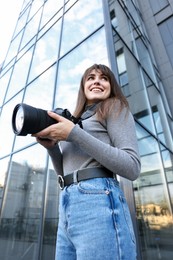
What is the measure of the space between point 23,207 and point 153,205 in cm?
209

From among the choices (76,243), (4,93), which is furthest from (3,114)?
(76,243)

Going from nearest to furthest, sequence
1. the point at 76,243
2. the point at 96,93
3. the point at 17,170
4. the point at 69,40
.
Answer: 1. the point at 76,243
2. the point at 96,93
3. the point at 17,170
4. the point at 69,40

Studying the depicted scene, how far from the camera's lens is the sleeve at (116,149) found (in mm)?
805

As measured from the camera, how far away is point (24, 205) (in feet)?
10.8

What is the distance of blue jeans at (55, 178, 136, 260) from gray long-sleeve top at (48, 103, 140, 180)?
4.0 inches

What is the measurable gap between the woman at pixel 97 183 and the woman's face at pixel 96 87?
0.11 metres

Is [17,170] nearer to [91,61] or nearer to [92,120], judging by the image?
[91,61]

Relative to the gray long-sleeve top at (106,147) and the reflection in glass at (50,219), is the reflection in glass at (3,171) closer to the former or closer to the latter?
the reflection in glass at (50,219)

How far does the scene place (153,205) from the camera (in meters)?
2.72

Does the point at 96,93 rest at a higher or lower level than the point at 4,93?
lower

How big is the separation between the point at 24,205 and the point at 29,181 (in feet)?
1.30

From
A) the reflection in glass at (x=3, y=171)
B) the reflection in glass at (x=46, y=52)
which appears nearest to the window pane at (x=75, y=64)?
the reflection in glass at (x=46, y=52)

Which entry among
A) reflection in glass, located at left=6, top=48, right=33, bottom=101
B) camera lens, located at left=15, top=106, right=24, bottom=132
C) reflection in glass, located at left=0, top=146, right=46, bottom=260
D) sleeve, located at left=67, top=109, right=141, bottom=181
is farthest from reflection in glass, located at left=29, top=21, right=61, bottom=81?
sleeve, located at left=67, top=109, right=141, bottom=181

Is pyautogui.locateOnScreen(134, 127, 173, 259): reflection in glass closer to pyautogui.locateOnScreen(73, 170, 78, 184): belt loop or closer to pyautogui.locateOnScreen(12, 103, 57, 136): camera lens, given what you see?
pyautogui.locateOnScreen(73, 170, 78, 184): belt loop
